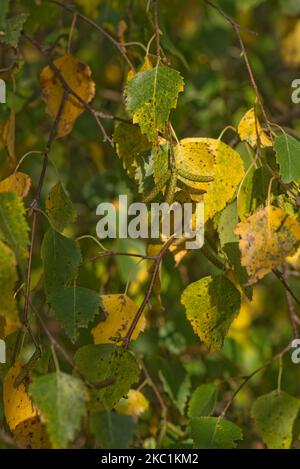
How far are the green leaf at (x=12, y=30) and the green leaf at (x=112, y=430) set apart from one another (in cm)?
45

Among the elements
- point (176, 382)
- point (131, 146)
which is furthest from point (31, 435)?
point (176, 382)

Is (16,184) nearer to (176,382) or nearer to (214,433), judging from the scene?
(214,433)

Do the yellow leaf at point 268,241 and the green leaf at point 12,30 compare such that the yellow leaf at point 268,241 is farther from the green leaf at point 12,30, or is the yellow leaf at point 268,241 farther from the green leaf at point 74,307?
the green leaf at point 12,30

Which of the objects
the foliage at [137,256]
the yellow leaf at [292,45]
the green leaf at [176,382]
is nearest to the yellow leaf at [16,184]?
the foliage at [137,256]

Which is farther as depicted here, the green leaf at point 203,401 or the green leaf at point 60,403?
the green leaf at point 203,401

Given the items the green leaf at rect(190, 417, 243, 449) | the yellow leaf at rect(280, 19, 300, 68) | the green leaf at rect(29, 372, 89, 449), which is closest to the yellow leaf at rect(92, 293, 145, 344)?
the green leaf at rect(190, 417, 243, 449)

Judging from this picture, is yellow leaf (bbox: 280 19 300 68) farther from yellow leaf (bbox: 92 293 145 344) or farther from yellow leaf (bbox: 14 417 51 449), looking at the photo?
yellow leaf (bbox: 14 417 51 449)

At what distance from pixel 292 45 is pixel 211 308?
3.92 ft

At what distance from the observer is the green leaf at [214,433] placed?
0.96m

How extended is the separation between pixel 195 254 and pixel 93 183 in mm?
391

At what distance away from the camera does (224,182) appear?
0.95 m
